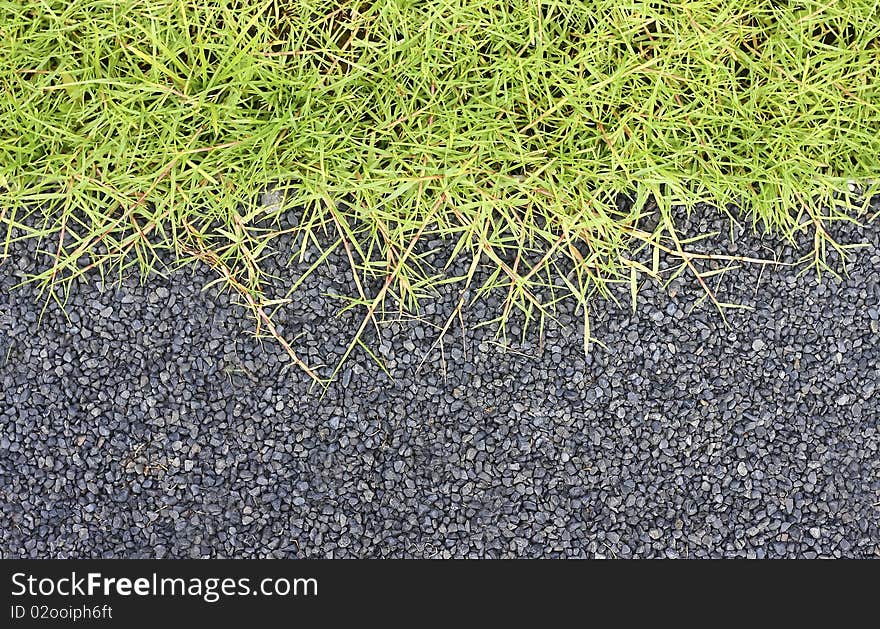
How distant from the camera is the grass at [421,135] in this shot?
174 cm

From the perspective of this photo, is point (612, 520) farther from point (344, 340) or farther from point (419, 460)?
point (344, 340)

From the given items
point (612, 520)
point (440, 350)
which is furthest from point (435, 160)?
point (612, 520)

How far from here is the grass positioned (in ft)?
5.70

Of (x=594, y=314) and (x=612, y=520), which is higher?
(x=594, y=314)

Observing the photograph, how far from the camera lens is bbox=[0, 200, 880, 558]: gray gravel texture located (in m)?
1.70

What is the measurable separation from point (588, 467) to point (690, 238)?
1.84ft

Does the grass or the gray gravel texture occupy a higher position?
the grass

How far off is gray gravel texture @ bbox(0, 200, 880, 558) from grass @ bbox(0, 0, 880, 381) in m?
0.08

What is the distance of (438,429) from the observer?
1.73 meters

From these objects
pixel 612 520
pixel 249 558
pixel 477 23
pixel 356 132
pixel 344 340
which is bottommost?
pixel 249 558

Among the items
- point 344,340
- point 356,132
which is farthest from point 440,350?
point 356,132

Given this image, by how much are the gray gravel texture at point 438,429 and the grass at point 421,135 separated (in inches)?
3.2

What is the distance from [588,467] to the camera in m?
1.73

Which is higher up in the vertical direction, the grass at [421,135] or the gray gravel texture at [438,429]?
the grass at [421,135]
